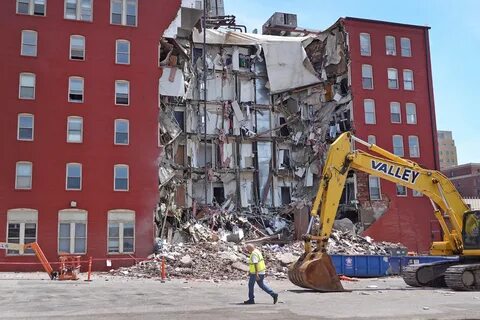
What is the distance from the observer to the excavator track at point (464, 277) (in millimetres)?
21406

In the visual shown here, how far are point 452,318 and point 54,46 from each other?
30.0 meters

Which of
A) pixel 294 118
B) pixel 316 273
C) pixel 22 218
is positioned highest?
pixel 294 118

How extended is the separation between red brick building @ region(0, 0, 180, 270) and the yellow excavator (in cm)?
1605

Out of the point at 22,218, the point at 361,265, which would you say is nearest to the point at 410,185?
the point at 361,265

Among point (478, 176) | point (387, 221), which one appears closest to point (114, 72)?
point (387, 221)

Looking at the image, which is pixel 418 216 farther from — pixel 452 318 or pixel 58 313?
pixel 58 313

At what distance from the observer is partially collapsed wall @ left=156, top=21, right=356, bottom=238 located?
1693 inches

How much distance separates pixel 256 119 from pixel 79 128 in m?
16.1

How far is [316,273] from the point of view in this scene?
19844mm

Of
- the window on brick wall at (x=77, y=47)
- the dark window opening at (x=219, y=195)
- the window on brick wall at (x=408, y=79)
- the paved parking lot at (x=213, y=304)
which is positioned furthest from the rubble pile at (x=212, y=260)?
the window on brick wall at (x=408, y=79)

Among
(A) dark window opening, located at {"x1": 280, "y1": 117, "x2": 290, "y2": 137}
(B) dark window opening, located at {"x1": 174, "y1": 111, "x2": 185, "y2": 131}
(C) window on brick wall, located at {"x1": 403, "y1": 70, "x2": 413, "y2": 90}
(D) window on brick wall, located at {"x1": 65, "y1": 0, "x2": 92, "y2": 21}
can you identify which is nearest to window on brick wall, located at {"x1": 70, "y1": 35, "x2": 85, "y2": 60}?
(D) window on brick wall, located at {"x1": 65, "y1": 0, "x2": 92, "y2": 21}

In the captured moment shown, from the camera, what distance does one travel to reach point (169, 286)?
24.1 meters

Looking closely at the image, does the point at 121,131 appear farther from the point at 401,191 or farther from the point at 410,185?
the point at 401,191

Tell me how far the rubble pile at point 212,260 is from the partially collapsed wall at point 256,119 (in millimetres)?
5601
